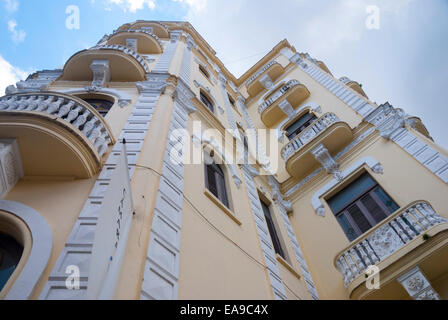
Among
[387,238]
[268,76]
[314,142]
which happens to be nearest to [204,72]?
[268,76]

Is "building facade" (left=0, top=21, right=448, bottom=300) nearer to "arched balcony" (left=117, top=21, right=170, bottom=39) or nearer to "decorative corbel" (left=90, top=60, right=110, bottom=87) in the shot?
"decorative corbel" (left=90, top=60, right=110, bottom=87)

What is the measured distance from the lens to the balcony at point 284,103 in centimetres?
1686

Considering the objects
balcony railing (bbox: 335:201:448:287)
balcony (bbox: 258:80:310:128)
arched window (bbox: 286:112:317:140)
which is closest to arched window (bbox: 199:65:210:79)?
balcony (bbox: 258:80:310:128)

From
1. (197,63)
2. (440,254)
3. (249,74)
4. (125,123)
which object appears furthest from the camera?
(249,74)

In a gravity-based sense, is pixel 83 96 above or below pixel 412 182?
above

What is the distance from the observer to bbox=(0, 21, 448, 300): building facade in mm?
4305

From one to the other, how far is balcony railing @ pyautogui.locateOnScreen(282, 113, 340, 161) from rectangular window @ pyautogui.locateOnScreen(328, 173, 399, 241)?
8.67 ft

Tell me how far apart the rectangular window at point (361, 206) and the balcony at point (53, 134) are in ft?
24.1

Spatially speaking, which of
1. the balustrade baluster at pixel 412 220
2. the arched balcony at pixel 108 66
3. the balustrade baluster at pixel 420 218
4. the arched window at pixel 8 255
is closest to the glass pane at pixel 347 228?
the balustrade baluster at pixel 412 220

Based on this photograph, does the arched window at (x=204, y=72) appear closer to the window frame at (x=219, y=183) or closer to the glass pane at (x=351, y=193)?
the window frame at (x=219, y=183)
